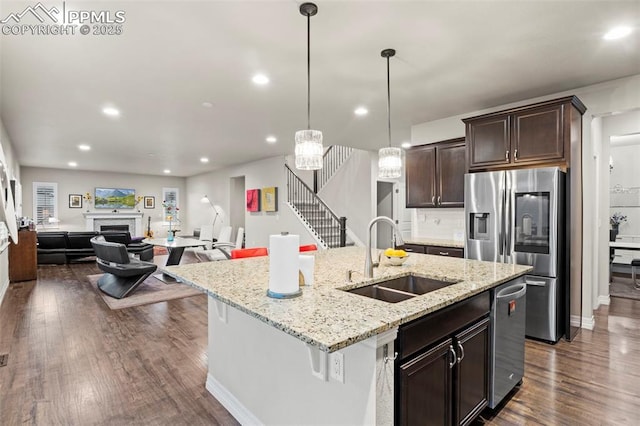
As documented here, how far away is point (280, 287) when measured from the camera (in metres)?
1.65

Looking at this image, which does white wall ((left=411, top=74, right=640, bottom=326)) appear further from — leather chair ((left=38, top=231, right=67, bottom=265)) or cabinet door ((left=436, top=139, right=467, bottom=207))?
leather chair ((left=38, top=231, right=67, bottom=265))

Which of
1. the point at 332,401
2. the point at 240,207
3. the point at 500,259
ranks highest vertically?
the point at 240,207

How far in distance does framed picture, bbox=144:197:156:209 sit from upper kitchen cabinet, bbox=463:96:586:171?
11.8 meters

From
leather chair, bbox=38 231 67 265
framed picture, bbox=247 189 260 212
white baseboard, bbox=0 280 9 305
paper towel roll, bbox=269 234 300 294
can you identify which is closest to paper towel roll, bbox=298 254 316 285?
paper towel roll, bbox=269 234 300 294

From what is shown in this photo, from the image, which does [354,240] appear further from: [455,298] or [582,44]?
[455,298]

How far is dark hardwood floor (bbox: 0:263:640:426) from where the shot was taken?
217 centimetres

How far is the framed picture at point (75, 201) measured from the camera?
10977 millimetres

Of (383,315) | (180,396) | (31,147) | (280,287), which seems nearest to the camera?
(383,315)

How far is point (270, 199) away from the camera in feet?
27.8

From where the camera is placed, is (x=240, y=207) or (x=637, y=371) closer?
(x=637, y=371)

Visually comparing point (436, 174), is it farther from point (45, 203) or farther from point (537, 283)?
point (45, 203)

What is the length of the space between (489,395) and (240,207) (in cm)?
948

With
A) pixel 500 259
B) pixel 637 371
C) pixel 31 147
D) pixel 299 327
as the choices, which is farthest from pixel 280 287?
pixel 31 147

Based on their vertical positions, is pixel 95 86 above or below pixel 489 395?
above
